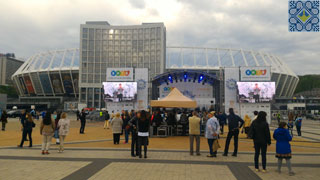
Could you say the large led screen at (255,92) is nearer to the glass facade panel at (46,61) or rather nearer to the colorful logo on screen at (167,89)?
the colorful logo on screen at (167,89)

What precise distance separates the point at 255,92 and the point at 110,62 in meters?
42.8

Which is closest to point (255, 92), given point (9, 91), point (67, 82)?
point (67, 82)

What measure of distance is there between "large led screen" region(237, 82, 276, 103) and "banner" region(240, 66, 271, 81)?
26.5 inches

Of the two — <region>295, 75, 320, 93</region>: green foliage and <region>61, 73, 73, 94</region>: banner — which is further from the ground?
<region>295, 75, 320, 93</region>: green foliage

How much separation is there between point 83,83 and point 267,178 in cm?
6273

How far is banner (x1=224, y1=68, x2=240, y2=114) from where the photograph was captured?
1189 inches

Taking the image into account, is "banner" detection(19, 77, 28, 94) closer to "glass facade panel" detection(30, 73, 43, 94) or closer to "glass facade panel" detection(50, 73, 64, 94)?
"glass facade panel" detection(30, 73, 43, 94)

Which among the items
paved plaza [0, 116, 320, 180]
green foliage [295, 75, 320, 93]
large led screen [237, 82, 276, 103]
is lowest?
paved plaza [0, 116, 320, 180]

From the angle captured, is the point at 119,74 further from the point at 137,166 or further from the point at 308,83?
the point at 308,83

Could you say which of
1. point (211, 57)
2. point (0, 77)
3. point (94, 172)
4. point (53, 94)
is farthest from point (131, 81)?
point (0, 77)

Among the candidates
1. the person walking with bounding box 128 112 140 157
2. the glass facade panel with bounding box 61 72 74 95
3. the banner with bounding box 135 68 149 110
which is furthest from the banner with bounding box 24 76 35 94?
the person walking with bounding box 128 112 140 157

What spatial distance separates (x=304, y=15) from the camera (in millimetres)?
11344

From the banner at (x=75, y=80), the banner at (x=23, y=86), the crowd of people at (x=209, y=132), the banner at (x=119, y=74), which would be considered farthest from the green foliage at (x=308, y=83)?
the crowd of people at (x=209, y=132)

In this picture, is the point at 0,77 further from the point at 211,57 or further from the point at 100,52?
the point at 211,57
